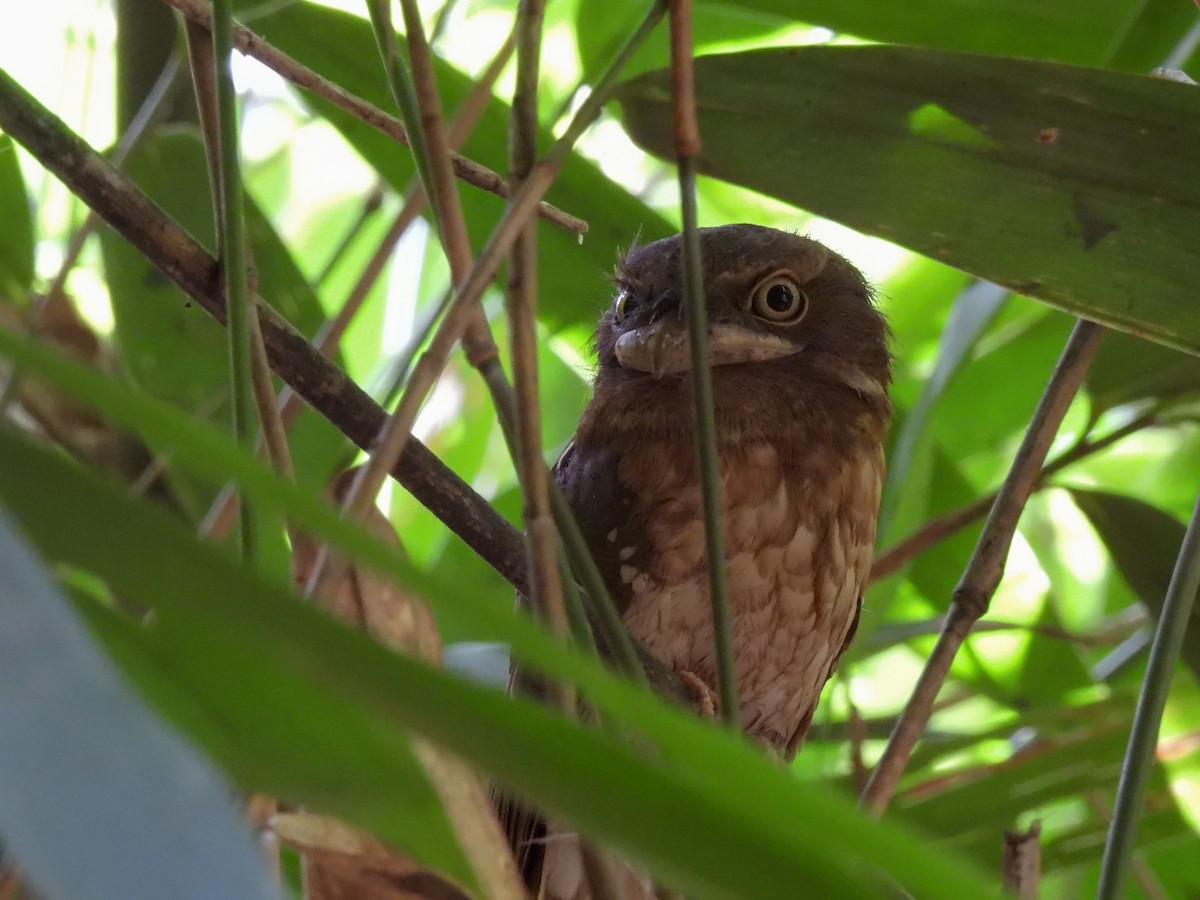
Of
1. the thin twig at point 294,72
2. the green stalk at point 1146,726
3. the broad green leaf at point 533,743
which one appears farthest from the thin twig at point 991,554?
the broad green leaf at point 533,743

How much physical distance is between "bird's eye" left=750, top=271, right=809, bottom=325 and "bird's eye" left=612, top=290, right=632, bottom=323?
170 millimetres

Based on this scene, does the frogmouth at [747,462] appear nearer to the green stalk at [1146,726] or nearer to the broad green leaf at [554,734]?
the green stalk at [1146,726]

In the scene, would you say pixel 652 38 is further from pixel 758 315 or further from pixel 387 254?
pixel 387 254

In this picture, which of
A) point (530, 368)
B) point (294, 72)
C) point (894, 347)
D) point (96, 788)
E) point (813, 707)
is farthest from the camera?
point (894, 347)

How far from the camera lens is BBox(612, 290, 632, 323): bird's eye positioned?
5.90 feet

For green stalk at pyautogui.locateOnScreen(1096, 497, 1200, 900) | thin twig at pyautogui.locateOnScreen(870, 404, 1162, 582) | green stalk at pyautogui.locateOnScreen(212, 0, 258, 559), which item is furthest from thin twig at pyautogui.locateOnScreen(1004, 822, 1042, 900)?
green stalk at pyautogui.locateOnScreen(212, 0, 258, 559)

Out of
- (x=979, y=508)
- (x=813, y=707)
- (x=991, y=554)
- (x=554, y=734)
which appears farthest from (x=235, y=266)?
(x=813, y=707)

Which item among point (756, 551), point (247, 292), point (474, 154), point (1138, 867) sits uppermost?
point (474, 154)

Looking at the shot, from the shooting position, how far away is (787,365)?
1.73 meters

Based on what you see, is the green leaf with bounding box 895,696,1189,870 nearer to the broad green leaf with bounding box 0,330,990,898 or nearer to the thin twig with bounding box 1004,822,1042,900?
the thin twig with bounding box 1004,822,1042,900

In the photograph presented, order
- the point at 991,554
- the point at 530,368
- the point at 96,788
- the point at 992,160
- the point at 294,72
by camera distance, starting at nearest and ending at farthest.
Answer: the point at 96,788, the point at 530,368, the point at 294,72, the point at 992,160, the point at 991,554

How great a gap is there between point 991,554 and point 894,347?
927 mm

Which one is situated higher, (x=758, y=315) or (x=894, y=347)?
(x=894, y=347)

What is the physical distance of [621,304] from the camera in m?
1.81
